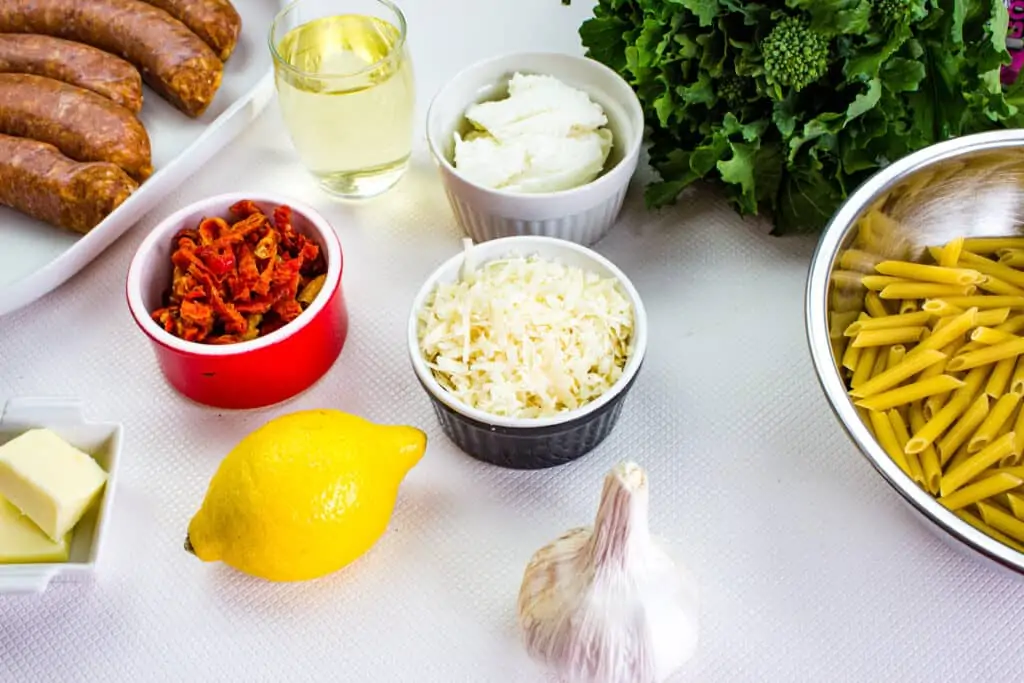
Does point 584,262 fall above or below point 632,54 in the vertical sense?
below

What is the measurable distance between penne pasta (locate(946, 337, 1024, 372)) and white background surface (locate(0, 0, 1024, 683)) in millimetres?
132

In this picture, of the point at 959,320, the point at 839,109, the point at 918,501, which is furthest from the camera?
the point at 839,109

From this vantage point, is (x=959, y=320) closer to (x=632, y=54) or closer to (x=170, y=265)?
(x=632, y=54)

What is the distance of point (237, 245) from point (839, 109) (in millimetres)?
610

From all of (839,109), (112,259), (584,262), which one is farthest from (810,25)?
(112,259)

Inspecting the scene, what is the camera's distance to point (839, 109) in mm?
1047

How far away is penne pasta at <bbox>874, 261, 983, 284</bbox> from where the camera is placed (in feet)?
3.13

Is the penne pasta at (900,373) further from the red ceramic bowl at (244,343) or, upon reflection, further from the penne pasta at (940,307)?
the red ceramic bowl at (244,343)

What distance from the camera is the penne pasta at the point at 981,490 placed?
85cm

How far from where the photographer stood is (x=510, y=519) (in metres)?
0.94

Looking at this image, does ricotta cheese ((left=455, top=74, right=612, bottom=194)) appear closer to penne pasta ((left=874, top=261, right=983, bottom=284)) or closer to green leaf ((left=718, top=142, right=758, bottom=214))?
green leaf ((left=718, top=142, right=758, bottom=214))

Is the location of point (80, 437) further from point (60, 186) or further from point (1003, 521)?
point (1003, 521)

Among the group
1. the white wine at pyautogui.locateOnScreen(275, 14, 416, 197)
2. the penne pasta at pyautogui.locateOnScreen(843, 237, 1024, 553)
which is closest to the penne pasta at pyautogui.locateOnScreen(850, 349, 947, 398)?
the penne pasta at pyautogui.locateOnScreen(843, 237, 1024, 553)

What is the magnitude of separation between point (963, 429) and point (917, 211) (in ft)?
0.78
